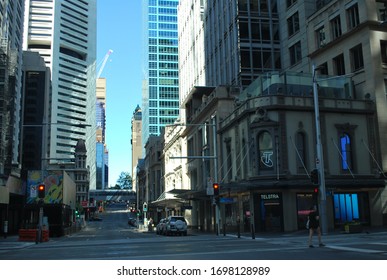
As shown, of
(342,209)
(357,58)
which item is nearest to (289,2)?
(357,58)

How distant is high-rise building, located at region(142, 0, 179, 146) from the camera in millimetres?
170625

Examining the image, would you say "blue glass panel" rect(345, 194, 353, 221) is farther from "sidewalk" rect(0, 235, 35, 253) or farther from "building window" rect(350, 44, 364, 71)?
"sidewalk" rect(0, 235, 35, 253)

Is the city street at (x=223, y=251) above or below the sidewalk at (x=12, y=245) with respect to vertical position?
above

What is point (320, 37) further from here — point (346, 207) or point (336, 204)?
point (346, 207)

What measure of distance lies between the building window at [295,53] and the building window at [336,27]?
7183mm

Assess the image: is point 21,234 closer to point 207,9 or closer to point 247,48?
point 247,48

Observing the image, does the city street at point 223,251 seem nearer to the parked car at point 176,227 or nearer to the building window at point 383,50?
the parked car at point 176,227

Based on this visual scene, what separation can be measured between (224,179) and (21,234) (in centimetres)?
1911

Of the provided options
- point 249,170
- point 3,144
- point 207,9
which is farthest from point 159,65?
point 249,170

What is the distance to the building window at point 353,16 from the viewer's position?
4016cm

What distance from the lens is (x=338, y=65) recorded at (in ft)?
142

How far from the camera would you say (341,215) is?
121ft

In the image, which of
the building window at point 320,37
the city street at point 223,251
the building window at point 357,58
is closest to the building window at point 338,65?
the building window at point 357,58

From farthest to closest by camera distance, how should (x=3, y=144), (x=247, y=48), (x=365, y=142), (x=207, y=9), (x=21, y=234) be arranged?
(x=207, y=9) → (x=247, y=48) → (x=3, y=144) → (x=365, y=142) → (x=21, y=234)
